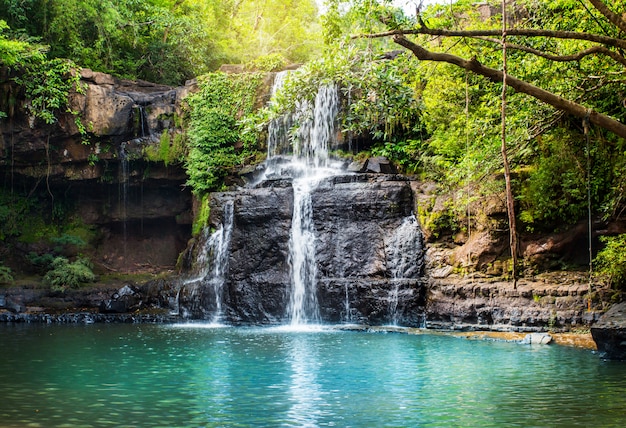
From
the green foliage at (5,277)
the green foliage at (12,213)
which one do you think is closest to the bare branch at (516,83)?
the green foliage at (5,277)

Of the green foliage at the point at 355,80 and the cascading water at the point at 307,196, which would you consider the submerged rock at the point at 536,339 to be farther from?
the cascading water at the point at 307,196

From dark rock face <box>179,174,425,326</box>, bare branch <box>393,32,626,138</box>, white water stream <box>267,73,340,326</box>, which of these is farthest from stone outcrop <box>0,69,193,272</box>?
bare branch <box>393,32,626,138</box>

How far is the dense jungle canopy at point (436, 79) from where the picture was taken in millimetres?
9902

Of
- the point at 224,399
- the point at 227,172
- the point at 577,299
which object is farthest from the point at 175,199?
the point at 224,399

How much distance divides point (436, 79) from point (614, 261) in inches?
318

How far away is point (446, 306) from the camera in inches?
606

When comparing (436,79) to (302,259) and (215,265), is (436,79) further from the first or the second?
(215,265)

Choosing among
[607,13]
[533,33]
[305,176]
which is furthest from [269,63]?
[607,13]

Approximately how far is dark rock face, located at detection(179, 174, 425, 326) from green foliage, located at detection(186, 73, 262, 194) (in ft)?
11.0

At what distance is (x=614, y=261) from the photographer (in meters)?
13.0

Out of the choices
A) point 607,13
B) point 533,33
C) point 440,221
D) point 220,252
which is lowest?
point 220,252

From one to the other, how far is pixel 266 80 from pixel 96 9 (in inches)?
270

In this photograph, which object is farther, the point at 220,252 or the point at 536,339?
the point at 220,252

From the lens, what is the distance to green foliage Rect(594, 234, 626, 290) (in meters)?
12.9
